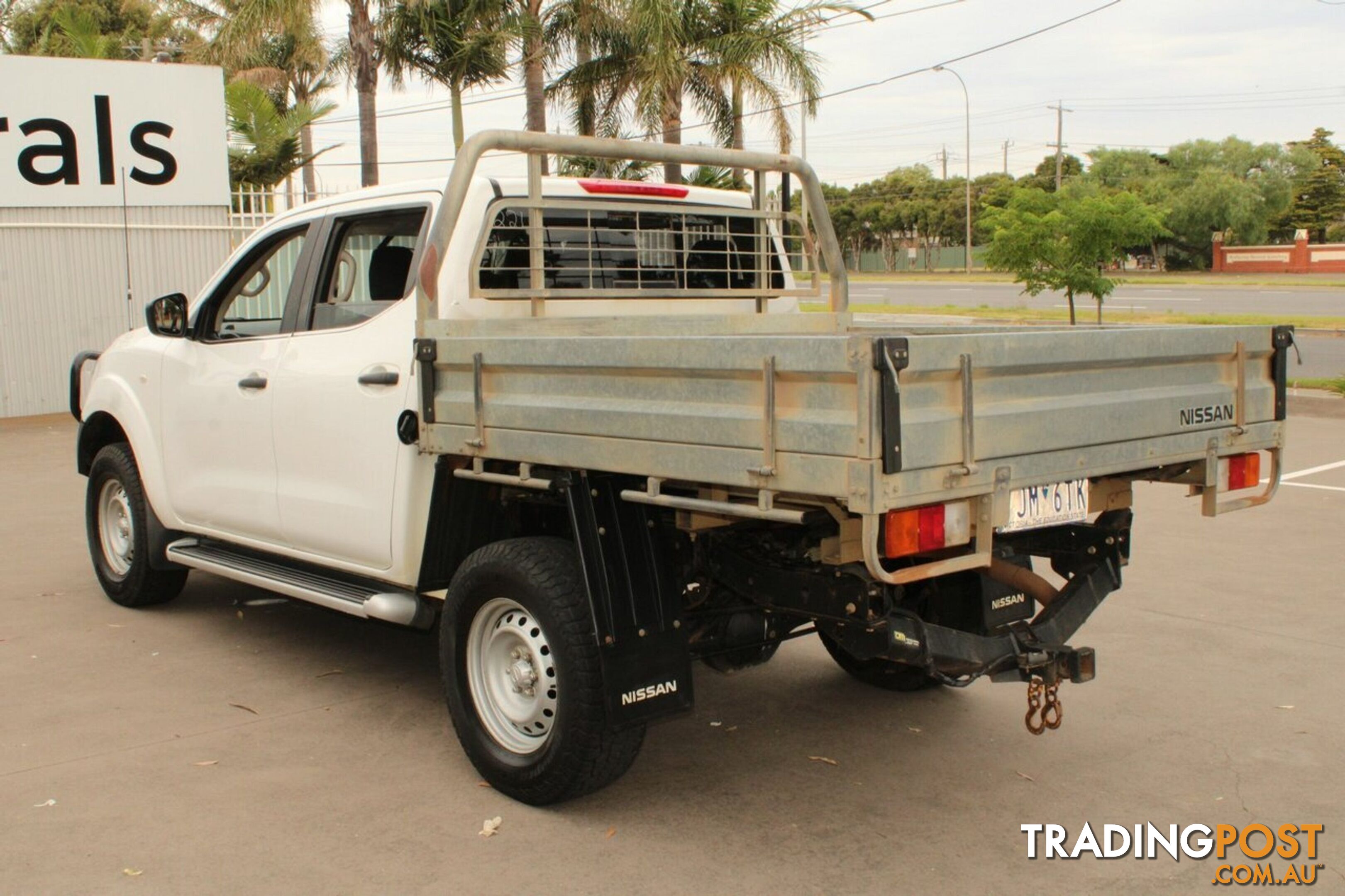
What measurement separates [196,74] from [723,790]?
580 inches

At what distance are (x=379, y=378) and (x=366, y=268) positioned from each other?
71 cm

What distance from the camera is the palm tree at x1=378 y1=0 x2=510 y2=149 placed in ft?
75.1

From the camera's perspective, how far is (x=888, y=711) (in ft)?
17.7

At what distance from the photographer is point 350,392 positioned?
5133mm

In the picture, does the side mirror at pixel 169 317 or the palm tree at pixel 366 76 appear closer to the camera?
the side mirror at pixel 169 317

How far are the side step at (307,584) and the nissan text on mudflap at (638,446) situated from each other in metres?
0.02

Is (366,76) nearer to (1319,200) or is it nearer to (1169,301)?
(1169,301)

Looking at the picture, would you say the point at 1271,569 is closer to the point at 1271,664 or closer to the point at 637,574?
the point at 1271,664

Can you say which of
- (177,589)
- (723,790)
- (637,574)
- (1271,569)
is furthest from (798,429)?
(1271,569)

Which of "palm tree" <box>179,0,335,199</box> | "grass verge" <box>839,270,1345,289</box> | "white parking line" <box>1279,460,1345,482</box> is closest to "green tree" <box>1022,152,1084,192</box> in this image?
"grass verge" <box>839,270,1345,289</box>

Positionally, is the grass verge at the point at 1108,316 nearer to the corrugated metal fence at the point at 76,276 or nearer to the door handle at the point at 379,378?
the corrugated metal fence at the point at 76,276

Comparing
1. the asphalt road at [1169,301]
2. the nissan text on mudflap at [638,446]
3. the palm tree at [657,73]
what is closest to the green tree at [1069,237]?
the asphalt road at [1169,301]

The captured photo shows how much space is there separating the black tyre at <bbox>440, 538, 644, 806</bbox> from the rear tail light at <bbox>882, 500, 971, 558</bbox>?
108 centimetres

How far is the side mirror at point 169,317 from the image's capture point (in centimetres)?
620
